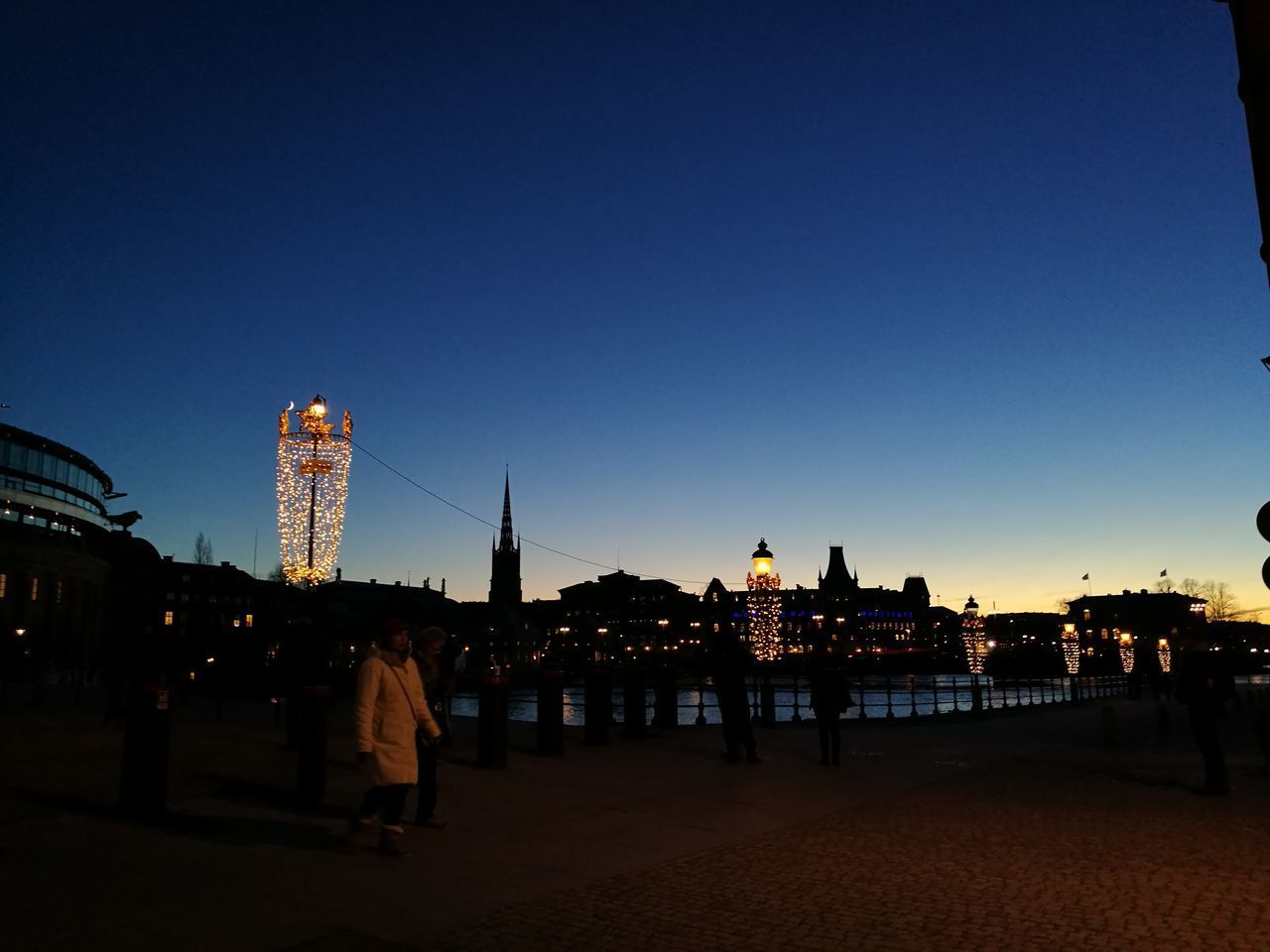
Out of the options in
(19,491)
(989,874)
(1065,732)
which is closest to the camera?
(989,874)

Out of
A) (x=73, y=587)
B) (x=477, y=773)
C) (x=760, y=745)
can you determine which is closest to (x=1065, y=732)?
(x=760, y=745)

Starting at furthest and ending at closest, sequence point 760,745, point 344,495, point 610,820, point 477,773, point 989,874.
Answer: point 344,495 < point 760,745 < point 477,773 < point 610,820 < point 989,874

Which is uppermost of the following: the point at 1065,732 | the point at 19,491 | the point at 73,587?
the point at 19,491

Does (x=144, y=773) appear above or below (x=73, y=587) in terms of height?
below

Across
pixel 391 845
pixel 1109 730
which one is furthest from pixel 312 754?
pixel 1109 730

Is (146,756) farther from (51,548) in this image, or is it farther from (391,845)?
(51,548)

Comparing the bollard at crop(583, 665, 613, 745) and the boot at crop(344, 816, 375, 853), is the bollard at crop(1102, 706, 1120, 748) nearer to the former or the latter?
the bollard at crop(583, 665, 613, 745)

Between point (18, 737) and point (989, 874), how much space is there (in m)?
13.2

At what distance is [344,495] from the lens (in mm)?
42156

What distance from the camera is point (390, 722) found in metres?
8.01

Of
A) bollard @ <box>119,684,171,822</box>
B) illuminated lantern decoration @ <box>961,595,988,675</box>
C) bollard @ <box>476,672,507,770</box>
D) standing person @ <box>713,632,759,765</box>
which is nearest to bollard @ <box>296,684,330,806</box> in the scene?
bollard @ <box>119,684,171,822</box>

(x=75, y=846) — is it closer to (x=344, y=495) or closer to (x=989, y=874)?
(x=989, y=874)

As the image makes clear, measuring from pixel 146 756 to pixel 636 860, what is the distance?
4.80 meters

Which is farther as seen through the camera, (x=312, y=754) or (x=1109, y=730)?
(x=1109, y=730)
